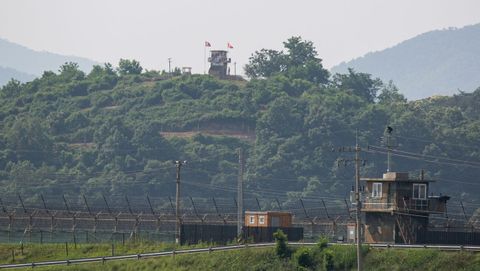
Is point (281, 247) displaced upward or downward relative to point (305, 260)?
upward

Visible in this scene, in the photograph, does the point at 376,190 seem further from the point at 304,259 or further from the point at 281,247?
the point at 304,259

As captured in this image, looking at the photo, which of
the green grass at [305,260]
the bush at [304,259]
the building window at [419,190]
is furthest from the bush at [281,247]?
the building window at [419,190]

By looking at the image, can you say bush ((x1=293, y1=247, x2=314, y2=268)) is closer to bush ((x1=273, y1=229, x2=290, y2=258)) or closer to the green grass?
the green grass

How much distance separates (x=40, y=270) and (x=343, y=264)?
74.9 feet

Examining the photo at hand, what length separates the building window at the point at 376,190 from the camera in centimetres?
10006

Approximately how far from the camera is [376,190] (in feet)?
329

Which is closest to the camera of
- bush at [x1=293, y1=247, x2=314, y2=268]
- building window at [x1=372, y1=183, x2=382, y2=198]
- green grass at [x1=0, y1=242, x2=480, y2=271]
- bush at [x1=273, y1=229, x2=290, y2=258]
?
green grass at [x1=0, y1=242, x2=480, y2=271]

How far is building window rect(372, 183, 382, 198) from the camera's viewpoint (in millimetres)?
100062

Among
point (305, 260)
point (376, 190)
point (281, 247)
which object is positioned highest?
point (376, 190)

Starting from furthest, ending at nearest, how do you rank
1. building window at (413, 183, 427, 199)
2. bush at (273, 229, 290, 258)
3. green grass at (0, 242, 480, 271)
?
building window at (413, 183, 427, 199), bush at (273, 229, 290, 258), green grass at (0, 242, 480, 271)

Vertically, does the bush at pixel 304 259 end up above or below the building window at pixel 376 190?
below

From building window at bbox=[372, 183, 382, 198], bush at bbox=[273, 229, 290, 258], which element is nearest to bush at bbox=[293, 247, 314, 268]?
bush at bbox=[273, 229, 290, 258]

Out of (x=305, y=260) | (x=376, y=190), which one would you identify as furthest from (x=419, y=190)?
(x=305, y=260)

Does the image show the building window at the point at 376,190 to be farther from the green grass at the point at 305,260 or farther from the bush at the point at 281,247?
the bush at the point at 281,247
